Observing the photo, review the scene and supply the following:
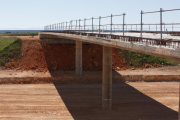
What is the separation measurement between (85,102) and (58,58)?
72.0 ft

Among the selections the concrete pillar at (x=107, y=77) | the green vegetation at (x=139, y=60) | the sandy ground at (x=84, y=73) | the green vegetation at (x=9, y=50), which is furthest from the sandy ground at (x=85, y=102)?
the green vegetation at (x=9, y=50)

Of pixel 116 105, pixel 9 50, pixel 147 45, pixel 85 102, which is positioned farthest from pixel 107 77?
pixel 9 50

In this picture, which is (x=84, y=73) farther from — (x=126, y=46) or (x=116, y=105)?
(x=126, y=46)

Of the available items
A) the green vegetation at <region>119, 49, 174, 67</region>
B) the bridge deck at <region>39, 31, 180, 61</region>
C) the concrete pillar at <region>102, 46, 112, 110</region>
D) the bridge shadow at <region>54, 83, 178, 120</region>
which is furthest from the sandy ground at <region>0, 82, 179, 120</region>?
the green vegetation at <region>119, 49, 174, 67</region>

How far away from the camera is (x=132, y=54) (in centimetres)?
5809

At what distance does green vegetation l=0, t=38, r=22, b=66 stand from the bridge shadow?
16.7m

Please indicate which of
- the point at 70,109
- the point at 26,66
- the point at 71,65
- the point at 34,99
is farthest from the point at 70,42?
the point at 70,109

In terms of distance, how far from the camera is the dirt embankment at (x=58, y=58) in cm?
5172

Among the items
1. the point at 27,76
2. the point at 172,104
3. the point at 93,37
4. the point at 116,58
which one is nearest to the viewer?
the point at 93,37

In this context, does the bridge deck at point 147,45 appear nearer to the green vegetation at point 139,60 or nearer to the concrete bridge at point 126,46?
the concrete bridge at point 126,46

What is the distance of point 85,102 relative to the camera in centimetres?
3322

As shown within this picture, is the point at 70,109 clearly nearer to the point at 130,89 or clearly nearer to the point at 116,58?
the point at 130,89

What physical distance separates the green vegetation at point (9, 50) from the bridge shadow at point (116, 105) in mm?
16668

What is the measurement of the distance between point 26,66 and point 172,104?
27.4 meters
